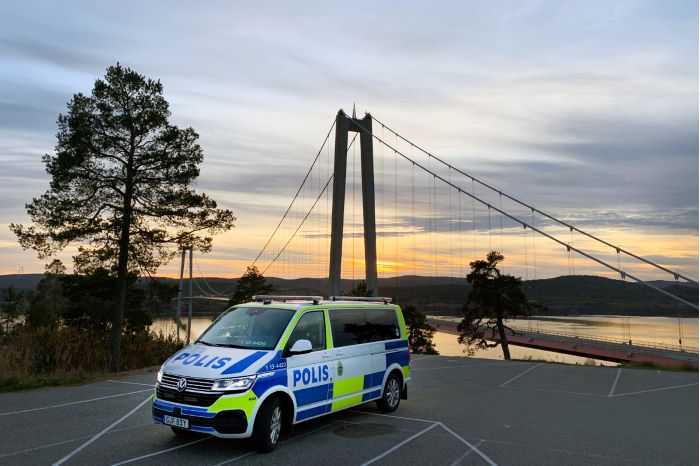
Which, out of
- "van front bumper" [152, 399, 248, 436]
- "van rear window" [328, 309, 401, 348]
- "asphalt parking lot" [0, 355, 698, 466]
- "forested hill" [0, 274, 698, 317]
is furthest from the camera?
"forested hill" [0, 274, 698, 317]

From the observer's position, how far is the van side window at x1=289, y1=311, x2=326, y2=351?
763 cm

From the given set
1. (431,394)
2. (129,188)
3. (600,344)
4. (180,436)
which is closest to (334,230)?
(129,188)

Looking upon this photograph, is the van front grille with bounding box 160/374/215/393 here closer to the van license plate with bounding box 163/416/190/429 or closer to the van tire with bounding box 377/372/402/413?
the van license plate with bounding box 163/416/190/429

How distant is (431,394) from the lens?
11.8 m

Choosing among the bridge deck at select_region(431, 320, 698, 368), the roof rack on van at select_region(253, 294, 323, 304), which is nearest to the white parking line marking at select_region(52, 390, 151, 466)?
the roof rack on van at select_region(253, 294, 323, 304)

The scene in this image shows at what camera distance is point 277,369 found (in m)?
7.00

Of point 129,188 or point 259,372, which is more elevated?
point 129,188

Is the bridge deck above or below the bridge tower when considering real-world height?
below

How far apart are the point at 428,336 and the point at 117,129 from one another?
37121 millimetres

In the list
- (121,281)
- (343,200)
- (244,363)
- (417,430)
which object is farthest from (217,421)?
(343,200)

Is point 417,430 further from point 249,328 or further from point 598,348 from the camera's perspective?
point 598,348

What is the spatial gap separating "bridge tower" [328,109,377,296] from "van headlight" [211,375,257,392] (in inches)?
825

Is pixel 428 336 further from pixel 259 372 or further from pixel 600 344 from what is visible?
pixel 259 372

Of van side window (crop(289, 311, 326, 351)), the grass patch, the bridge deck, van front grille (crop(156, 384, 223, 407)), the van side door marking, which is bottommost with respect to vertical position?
the bridge deck
